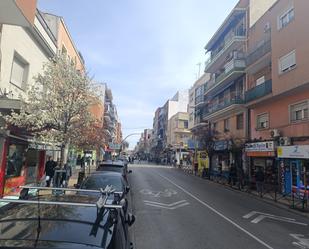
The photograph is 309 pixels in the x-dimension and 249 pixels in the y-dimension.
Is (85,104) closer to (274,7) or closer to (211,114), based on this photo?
(274,7)

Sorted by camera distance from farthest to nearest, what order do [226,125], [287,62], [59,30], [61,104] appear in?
[226,125]
[59,30]
[287,62]
[61,104]

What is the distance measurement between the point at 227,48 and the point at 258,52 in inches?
286

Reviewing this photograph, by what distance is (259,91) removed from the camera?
2630 cm

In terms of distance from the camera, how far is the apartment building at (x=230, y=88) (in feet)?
100

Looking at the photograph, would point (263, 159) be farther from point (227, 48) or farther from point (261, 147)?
point (227, 48)

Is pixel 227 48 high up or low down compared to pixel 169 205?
up

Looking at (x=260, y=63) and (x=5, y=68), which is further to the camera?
(x=260, y=63)

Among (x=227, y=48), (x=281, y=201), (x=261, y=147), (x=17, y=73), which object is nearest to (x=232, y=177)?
(x=261, y=147)

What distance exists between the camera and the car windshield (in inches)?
408

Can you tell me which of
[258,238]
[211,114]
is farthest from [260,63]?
[258,238]

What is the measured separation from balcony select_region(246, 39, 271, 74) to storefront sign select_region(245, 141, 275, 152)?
6.30m

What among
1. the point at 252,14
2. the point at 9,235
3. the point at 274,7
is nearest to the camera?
the point at 9,235

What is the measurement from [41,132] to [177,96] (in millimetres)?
89247

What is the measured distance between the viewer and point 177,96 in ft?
338
